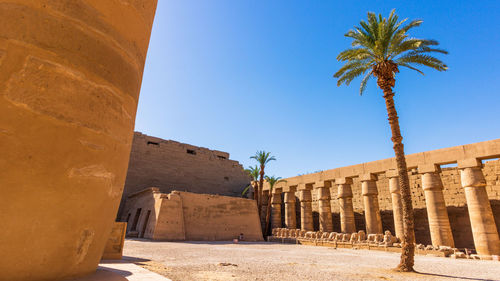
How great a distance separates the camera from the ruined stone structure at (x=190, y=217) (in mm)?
15341

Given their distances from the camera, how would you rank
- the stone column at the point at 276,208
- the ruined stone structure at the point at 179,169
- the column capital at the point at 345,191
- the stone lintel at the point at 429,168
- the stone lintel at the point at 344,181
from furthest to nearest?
the ruined stone structure at the point at 179,169 < the stone column at the point at 276,208 < the stone lintel at the point at 344,181 < the column capital at the point at 345,191 < the stone lintel at the point at 429,168

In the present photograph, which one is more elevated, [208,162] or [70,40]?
[208,162]

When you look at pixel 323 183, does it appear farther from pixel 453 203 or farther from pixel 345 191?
pixel 453 203

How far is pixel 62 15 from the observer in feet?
5.18

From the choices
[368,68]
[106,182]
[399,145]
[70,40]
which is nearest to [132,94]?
[70,40]

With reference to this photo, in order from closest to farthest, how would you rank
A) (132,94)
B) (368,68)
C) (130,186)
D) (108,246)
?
(132,94)
(108,246)
(368,68)
(130,186)

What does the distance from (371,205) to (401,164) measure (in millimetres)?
8776

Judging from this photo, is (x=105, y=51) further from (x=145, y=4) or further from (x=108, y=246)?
(x=108, y=246)

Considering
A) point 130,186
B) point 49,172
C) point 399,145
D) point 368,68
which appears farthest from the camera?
point 130,186

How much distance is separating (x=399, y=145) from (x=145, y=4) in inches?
347

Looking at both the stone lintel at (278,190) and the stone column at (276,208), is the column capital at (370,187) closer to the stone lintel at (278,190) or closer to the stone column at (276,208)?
the stone lintel at (278,190)

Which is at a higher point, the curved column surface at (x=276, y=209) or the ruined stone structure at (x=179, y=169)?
the ruined stone structure at (x=179, y=169)

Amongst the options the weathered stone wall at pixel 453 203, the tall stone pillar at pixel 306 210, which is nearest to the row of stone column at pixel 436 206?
the tall stone pillar at pixel 306 210

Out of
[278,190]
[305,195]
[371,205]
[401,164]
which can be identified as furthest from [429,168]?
[278,190]
